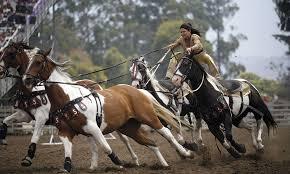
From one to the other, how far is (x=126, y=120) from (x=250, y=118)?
708 inches

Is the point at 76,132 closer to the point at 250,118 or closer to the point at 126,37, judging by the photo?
the point at 250,118

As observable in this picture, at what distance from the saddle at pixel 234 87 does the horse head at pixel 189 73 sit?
0.97 metres

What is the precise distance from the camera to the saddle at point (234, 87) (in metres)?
12.9

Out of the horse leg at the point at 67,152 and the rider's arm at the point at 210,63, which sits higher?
the rider's arm at the point at 210,63

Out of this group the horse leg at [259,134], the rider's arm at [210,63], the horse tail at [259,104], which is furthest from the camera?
the horse tail at [259,104]

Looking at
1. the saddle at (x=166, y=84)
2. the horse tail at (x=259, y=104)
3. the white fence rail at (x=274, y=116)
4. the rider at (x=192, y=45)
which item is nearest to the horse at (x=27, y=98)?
the rider at (x=192, y=45)

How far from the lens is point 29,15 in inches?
1018

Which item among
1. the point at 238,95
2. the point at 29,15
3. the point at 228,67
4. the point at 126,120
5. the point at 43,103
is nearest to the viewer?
the point at 126,120

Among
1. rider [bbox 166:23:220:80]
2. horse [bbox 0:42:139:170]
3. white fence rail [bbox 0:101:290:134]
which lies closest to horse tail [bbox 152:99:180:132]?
horse [bbox 0:42:139:170]

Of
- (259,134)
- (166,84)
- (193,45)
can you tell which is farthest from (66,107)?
(259,134)

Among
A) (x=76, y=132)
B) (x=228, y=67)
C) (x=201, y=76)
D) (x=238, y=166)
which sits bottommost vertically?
(x=228, y=67)

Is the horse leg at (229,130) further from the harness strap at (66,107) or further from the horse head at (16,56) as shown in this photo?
the horse head at (16,56)

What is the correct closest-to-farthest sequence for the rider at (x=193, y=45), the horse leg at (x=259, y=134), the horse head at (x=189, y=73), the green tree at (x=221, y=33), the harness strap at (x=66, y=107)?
the harness strap at (x=66, y=107)
the horse head at (x=189, y=73)
the rider at (x=193, y=45)
the horse leg at (x=259, y=134)
the green tree at (x=221, y=33)

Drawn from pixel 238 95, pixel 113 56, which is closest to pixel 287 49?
pixel 113 56
